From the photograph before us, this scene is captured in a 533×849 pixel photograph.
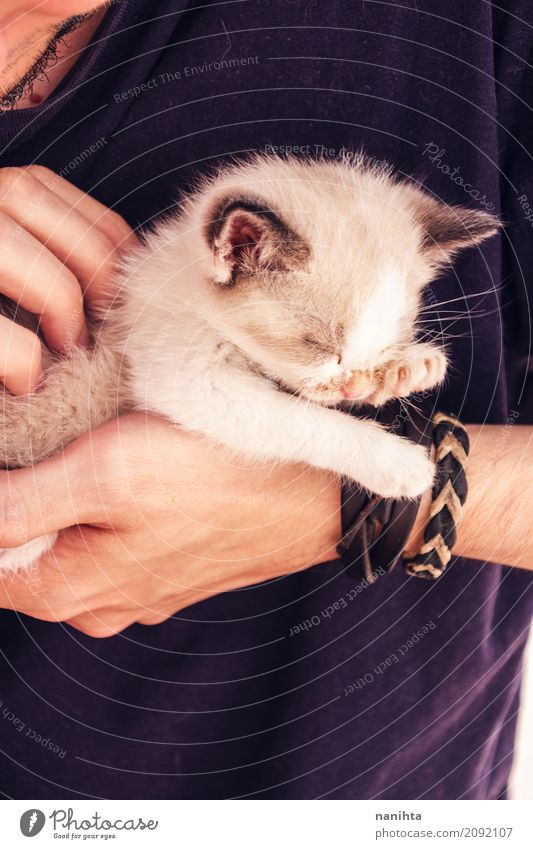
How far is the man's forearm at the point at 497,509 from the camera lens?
3.12ft

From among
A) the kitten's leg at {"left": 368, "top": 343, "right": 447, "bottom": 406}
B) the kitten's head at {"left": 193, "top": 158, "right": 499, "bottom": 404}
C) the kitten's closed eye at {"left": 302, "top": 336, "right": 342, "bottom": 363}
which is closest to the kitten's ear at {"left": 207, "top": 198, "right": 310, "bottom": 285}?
the kitten's head at {"left": 193, "top": 158, "right": 499, "bottom": 404}

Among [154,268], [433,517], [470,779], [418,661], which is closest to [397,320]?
[433,517]

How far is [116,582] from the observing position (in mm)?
1032

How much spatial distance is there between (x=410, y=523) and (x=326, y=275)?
0.41m

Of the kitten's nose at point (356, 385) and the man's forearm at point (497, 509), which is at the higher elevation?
the kitten's nose at point (356, 385)

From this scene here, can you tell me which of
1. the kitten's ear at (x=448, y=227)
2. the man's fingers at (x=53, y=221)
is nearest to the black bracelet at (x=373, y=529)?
the kitten's ear at (x=448, y=227)

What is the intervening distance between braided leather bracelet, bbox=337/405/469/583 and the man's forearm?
1.1 inches

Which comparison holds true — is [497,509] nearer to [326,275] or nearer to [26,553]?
[326,275]

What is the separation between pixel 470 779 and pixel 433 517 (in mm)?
554

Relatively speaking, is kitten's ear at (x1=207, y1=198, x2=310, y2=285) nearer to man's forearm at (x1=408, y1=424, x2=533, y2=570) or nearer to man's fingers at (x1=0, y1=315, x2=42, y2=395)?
man's fingers at (x1=0, y1=315, x2=42, y2=395)

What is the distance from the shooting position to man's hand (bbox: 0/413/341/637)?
2.99ft

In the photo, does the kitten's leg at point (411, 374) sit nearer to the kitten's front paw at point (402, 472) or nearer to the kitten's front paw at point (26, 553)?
the kitten's front paw at point (402, 472)

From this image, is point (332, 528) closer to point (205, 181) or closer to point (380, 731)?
point (380, 731)

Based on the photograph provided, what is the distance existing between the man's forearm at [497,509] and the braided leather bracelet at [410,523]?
1.1 inches
